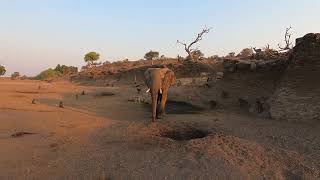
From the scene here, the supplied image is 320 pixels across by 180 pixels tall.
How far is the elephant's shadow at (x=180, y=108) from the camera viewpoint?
540 inches

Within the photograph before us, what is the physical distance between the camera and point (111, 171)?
22.3 feet

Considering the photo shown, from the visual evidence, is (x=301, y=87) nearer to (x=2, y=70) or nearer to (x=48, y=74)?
(x=48, y=74)

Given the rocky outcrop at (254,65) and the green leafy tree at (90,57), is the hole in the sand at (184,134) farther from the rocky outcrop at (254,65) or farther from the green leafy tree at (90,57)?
the green leafy tree at (90,57)

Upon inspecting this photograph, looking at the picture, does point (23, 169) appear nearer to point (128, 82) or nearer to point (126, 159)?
point (126, 159)

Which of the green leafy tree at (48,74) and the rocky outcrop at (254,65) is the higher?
the rocky outcrop at (254,65)

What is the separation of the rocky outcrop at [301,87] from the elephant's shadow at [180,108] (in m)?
2.99

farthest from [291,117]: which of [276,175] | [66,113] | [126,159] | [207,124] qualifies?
[66,113]

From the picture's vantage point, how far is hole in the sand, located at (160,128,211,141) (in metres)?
9.30

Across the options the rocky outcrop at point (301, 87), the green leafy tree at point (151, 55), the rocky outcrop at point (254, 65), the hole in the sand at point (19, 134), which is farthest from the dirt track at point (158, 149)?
the green leafy tree at point (151, 55)

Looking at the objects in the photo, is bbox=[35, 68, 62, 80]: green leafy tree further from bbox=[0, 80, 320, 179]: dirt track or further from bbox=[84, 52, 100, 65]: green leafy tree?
bbox=[0, 80, 320, 179]: dirt track

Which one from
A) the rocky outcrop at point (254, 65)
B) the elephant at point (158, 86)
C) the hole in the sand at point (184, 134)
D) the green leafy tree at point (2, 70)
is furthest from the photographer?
the green leafy tree at point (2, 70)

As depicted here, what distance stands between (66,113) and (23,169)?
19.2 feet

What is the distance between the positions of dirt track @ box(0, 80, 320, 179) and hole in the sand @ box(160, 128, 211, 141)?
0.02 meters

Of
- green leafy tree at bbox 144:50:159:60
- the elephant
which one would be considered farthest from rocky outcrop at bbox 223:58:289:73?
green leafy tree at bbox 144:50:159:60
